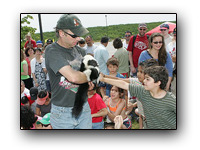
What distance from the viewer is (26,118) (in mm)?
2764

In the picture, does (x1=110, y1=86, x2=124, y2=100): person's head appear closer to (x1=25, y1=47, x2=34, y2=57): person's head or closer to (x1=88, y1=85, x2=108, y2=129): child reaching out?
(x1=88, y1=85, x2=108, y2=129): child reaching out

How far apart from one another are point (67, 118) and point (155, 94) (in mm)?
960

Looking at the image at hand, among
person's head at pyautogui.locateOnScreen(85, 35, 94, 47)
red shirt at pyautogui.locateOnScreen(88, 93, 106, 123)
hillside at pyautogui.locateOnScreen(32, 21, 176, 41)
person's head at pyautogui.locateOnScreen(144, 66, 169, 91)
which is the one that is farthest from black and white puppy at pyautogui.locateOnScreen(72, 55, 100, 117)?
person's head at pyautogui.locateOnScreen(85, 35, 94, 47)

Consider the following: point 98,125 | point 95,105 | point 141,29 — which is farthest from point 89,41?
point 98,125

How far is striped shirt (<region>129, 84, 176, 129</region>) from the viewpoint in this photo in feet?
7.84

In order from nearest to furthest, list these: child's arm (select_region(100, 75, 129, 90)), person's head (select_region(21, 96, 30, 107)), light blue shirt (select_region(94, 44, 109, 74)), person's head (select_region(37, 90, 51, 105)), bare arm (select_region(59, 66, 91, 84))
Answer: bare arm (select_region(59, 66, 91, 84)) < child's arm (select_region(100, 75, 129, 90)) < person's head (select_region(21, 96, 30, 107)) < person's head (select_region(37, 90, 51, 105)) < light blue shirt (select_region(94, 44, 109, 74))

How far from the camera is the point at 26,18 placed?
267cm

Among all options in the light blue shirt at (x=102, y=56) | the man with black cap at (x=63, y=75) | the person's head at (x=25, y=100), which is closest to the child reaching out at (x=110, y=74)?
the light blue shirt at (x=102, y=56)

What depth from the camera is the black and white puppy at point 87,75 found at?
6.86 feet

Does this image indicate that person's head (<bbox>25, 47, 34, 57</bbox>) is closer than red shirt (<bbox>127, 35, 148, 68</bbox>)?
No

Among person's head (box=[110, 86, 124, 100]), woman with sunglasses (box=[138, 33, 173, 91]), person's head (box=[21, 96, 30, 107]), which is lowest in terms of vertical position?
person's head (box=[21, 96, 30, 107])

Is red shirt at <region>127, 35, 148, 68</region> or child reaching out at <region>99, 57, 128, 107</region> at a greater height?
red shirt at <region>127, 35, 148, 68</region>
